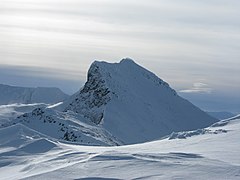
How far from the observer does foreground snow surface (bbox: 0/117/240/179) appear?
14508 mm

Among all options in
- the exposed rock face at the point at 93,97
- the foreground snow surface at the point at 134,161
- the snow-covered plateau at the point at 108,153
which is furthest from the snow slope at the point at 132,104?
the foreground snow surface at the point at 134,161

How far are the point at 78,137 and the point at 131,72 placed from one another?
7215 cm

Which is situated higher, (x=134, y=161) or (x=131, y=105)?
(x=131, y=105)

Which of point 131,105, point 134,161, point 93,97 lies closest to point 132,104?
point 131,105

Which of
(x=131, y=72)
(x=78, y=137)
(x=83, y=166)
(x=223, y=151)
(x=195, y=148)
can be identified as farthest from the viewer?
(x=131, y=72)

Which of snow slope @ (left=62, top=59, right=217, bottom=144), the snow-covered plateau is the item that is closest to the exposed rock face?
snow slope @ (left=62, top=59, right=217, bottom=144)

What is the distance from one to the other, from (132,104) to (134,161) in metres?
93.3

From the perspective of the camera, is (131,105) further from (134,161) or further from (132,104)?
(134,161)

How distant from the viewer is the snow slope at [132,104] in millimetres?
96688

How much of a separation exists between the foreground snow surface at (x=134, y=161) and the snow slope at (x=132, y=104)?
64790 millimetres

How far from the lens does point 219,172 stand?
14.1 m

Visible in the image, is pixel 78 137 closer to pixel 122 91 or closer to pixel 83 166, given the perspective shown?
pixel 83 166

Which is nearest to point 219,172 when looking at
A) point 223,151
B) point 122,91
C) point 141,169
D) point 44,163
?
point 141,169

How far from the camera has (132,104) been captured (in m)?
110
